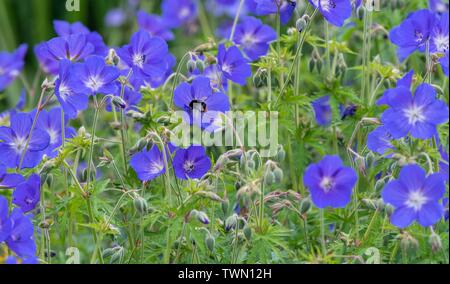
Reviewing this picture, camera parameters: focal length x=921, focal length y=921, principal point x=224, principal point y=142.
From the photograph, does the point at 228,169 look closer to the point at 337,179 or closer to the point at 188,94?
the point at 188,94

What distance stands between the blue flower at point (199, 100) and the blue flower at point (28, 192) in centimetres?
40

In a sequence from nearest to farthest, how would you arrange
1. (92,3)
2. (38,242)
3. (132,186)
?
(132,186) < (38,242) < (92,3)

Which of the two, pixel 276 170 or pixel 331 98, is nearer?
pixel 276 170

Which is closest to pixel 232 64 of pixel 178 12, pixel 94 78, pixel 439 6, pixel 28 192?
pixel 94 78

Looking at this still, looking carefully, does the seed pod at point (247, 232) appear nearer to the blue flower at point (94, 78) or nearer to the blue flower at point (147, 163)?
the blue flower at point (147, 163)

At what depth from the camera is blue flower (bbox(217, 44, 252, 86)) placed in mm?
2549

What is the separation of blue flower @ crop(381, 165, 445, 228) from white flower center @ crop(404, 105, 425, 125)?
0.39 ft

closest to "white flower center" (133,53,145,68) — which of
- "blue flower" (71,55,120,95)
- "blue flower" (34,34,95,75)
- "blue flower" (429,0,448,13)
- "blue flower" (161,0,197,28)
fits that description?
"blue flower" (34,34,95,75)

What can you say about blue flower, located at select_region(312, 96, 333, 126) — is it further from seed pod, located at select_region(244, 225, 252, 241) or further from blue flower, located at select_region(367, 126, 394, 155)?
seed pod, located at select_region(244, 225, 252, 241)

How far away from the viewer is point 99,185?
2.27m

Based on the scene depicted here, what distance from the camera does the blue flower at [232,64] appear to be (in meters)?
2.55
